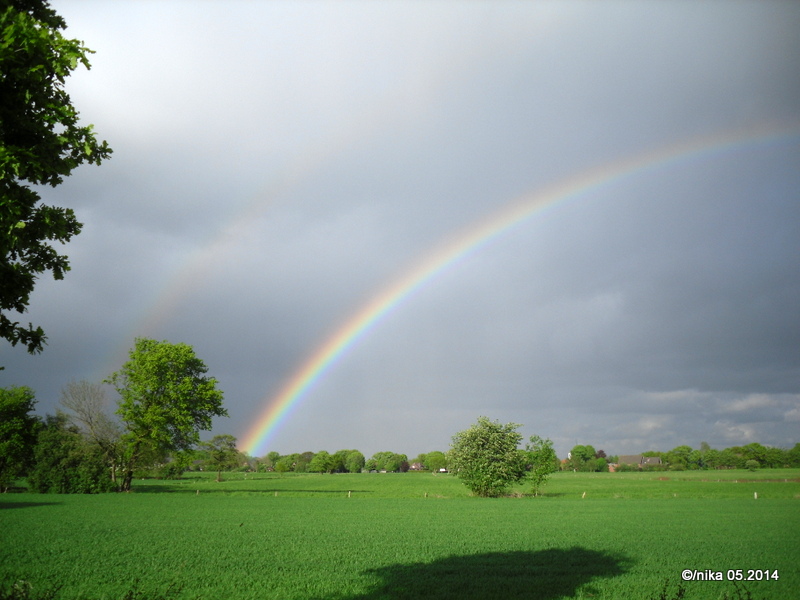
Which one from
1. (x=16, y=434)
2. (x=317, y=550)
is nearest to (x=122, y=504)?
(x=16, y=434)

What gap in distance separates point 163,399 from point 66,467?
16155 millimetres

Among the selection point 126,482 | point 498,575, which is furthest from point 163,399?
point 498,575

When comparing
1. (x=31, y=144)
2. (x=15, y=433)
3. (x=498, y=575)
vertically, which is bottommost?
(x=498, y=575)

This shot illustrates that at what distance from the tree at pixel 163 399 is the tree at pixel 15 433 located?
14.0 m

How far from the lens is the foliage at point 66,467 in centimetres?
6162

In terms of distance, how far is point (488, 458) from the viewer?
62094 mm

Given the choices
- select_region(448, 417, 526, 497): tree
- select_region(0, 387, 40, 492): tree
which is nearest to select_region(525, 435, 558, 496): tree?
select_region(448, 417, 526, 497): tree

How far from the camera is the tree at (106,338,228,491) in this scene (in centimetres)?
5741

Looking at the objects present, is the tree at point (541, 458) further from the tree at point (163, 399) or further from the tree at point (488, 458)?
the tree at point (163, 399)

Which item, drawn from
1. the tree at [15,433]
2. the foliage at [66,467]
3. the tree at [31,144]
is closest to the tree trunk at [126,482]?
the foliage at [66,467]

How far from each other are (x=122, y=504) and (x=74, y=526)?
17633 mm

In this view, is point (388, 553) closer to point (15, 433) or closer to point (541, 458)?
point (541, 458)

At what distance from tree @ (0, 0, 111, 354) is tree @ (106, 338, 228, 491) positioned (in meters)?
53.3

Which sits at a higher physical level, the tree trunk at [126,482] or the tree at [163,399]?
the tree at [163,399]
